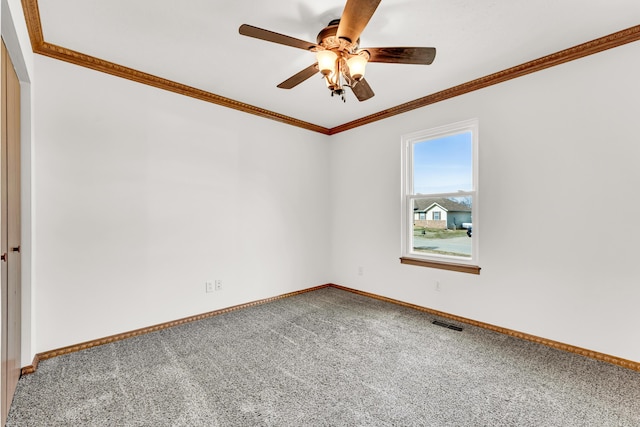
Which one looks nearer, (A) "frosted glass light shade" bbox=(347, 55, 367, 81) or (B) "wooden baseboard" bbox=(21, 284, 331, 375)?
(A) "frosted glass light shade" bbox=(347, 55, 367, 81)

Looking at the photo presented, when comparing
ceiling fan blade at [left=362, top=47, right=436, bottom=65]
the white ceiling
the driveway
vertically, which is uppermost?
the white ceiling

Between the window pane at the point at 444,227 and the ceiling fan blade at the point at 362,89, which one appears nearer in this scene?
the ceiling fan blade at the point at 362,89

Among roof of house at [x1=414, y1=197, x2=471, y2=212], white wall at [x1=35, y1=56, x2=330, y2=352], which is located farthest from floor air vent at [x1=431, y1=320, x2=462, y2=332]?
white wall at [x1=35, y1=56, x2=330, y2=352]

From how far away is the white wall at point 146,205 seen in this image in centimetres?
242

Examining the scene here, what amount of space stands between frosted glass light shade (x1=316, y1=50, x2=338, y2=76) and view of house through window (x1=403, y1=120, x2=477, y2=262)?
193cm

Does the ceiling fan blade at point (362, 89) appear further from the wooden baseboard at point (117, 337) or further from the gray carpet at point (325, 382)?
the wooden baseboard at point (117, 337)

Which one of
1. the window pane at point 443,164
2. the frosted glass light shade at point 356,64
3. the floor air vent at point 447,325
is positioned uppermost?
the frosted glass light shade at point 356,64

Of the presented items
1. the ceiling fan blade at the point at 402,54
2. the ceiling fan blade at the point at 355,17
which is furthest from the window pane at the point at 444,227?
the ceiling fan blade at the point at 355,17

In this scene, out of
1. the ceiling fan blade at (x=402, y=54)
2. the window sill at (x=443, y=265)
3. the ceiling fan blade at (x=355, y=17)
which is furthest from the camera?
the window sill at (x=443, y=265)

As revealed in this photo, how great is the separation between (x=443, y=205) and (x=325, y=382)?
2.38 m

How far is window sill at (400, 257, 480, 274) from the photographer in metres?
3.08

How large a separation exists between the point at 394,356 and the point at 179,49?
3154mm

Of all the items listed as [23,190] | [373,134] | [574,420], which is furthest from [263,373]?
[373,134]

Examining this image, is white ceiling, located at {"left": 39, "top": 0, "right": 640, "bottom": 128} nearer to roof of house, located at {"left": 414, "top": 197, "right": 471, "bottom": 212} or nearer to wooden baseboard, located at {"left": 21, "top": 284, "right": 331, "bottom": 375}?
roof of house, located at {"left": 414, "top": 197, "right": 471, "bottom": 212}
